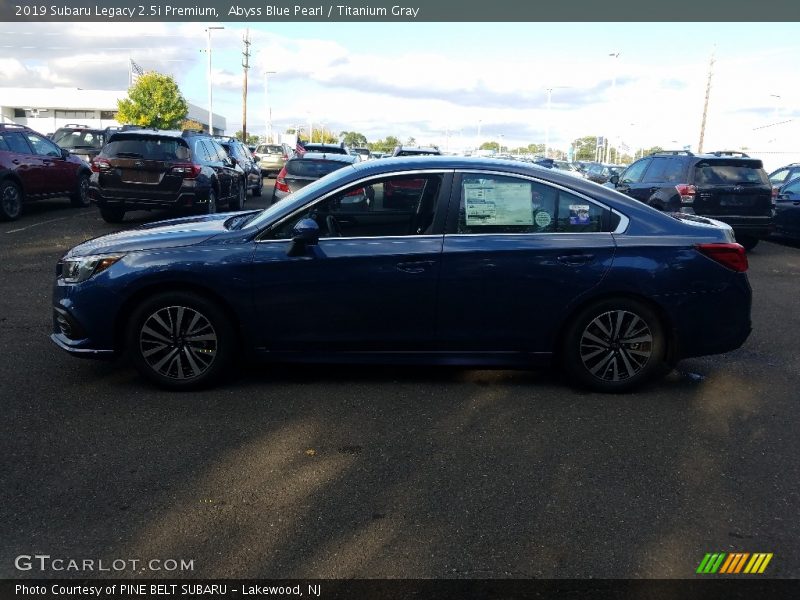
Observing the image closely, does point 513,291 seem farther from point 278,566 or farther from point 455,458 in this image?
point 278,566

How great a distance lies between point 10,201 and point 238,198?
488 cm

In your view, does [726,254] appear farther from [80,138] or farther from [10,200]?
[80,138]

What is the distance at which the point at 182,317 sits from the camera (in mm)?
5102

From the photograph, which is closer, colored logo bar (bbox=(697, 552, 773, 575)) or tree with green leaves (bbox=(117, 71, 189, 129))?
colored logo bar (bbox=(697, 552, 773, 575))

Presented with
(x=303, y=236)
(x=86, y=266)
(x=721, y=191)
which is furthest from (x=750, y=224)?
(x=86, y=266)

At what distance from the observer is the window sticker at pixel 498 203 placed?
5.27m

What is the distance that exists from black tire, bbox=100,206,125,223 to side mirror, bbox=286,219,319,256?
1009 cm

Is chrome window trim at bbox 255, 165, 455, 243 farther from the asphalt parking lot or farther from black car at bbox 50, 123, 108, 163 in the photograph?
black car at bbox 50, 123, 108, 163

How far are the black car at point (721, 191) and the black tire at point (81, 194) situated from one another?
41.0ft

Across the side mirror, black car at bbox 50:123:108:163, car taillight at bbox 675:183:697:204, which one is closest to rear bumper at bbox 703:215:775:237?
car taillight at bbox 675:183:697:204

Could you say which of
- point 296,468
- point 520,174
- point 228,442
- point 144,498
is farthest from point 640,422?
point 144,498

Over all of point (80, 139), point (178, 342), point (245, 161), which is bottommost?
point (178, 342)

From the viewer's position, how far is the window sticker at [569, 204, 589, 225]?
209 inches

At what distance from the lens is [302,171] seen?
14.5 meters
